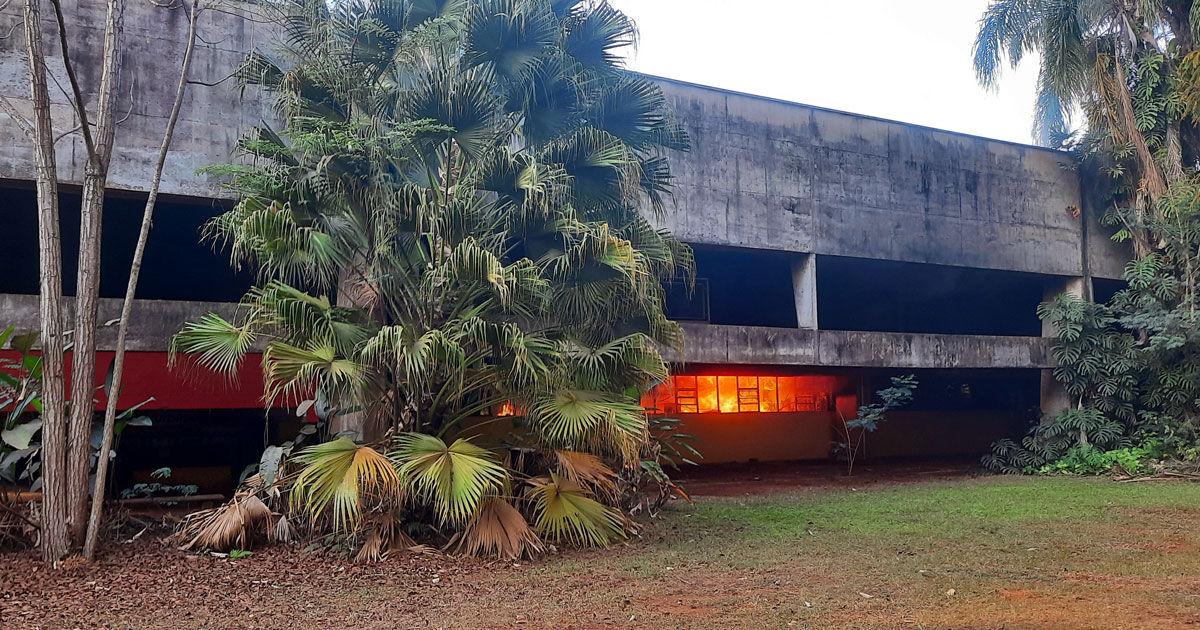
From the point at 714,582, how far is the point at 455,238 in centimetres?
369

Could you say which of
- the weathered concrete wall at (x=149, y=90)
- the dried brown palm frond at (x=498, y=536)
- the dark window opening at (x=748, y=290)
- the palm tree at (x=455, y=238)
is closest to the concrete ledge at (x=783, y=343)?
the weathered concrete wall at (x=149, y=90)

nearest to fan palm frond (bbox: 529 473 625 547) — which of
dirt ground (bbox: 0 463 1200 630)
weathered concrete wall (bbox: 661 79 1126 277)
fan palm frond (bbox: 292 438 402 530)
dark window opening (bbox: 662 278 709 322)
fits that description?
dirt ground (bbox: 0 463 1200 630)

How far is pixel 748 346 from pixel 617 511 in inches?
211

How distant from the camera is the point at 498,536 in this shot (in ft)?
24.9

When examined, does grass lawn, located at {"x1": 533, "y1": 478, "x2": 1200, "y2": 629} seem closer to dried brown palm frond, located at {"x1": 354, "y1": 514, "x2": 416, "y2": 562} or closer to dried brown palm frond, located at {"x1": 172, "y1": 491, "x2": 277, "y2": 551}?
dried brown palm frond, located at {"x1": 354, "y1": 514, "x2": 416, "y2": 562}

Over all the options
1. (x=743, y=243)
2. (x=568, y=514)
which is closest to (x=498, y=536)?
(x=568, y=514)

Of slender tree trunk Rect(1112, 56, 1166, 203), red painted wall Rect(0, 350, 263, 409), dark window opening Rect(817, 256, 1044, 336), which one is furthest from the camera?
dark window opening Rect(817, 256, 1044, 336)

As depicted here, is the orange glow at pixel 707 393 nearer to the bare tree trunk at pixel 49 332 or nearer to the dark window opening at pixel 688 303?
the dark window opening at pixel 688 303

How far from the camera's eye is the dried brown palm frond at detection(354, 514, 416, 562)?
7492 millimetres

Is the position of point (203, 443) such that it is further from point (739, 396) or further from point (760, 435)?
point (760, 435)

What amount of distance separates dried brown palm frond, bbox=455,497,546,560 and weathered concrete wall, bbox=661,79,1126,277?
6.33 meters

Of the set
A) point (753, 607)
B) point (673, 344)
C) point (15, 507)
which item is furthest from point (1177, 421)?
point (15, 507)

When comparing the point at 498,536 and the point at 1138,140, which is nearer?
the point at 498,536

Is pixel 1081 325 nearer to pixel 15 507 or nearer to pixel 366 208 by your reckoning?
pixel 366 208
